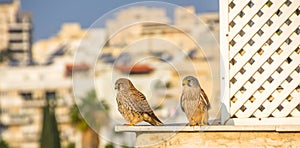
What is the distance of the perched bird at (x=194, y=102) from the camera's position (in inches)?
222

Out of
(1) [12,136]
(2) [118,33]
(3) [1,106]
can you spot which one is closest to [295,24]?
(2) [118,33]

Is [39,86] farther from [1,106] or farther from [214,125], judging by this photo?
[214,125]

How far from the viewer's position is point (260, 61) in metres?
5.64

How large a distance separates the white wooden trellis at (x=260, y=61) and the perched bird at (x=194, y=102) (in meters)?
0.11

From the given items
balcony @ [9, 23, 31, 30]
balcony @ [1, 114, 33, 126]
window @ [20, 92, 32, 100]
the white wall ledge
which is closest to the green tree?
Result: the white wall ledge

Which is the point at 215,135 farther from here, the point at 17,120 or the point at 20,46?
the point at 20,46

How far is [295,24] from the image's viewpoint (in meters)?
5.62

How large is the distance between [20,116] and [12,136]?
4.15 metres

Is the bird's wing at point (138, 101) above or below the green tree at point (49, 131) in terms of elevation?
below

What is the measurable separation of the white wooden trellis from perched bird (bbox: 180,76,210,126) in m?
0.11

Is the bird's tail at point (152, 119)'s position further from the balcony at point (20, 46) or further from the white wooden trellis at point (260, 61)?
the balcony at point (20, 46)

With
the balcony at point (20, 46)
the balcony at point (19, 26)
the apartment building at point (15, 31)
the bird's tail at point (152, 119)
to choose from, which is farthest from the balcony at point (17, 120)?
the bird's tail at point (152, 119)

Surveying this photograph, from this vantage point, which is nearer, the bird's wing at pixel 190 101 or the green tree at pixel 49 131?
the bird's wing at pixel 190 101

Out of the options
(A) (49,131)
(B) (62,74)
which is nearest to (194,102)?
(A) (49,131)
